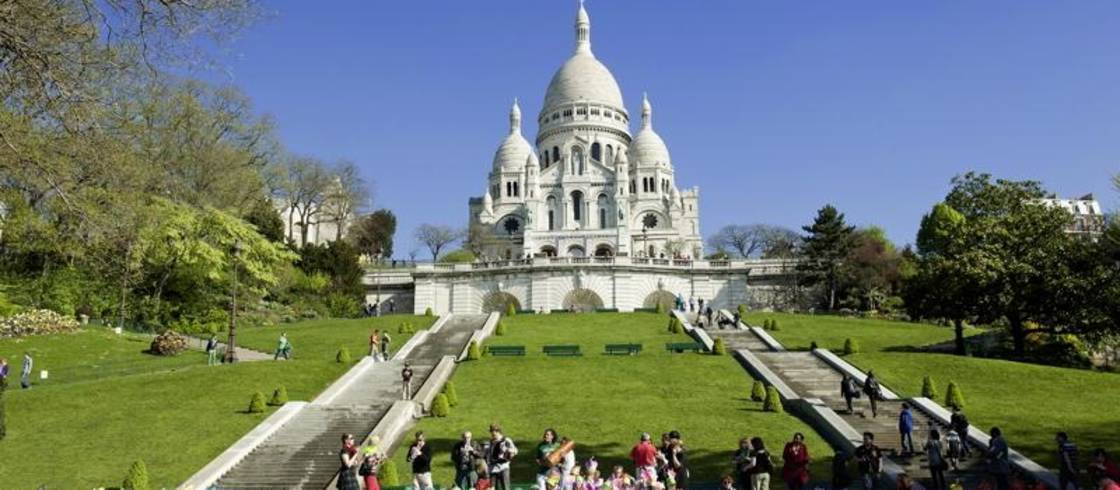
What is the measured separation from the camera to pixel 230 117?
171 ft

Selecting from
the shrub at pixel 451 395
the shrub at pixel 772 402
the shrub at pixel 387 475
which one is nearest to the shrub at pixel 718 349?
the shrub at pixel 772 402

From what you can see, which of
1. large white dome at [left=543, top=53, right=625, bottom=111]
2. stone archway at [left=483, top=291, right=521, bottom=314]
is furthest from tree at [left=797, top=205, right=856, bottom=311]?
large white dome at [left=543, top=53, right=625, bottom=111]

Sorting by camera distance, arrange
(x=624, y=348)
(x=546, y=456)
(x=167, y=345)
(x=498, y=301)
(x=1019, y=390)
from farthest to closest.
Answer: (x=498, y=301)
(x=167, y=345)
(x=624, y=348)
(x=1019, y=390)
(x=546, y=456)

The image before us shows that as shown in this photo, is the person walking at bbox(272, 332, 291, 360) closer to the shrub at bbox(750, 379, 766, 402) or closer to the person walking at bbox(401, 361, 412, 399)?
the person walking at bbox(401, 361, 412, 399)

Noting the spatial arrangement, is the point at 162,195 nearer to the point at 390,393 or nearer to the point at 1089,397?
the point at 390,393

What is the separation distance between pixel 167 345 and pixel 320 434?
49.5 ft

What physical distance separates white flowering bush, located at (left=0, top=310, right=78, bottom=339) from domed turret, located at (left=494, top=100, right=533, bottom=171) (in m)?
77.3

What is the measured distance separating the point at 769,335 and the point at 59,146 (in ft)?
92.8

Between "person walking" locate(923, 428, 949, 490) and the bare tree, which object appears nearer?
"person walking" locate(923, 428, 949, 490)

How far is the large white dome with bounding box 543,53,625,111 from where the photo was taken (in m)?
114

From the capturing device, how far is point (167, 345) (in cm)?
3384

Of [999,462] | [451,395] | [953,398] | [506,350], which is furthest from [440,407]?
[953,398]

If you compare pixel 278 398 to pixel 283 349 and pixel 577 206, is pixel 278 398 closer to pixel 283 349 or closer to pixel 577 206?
pixel 283 349

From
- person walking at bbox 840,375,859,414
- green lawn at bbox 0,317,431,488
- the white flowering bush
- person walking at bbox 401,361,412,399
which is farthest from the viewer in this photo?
the white flowering bush
